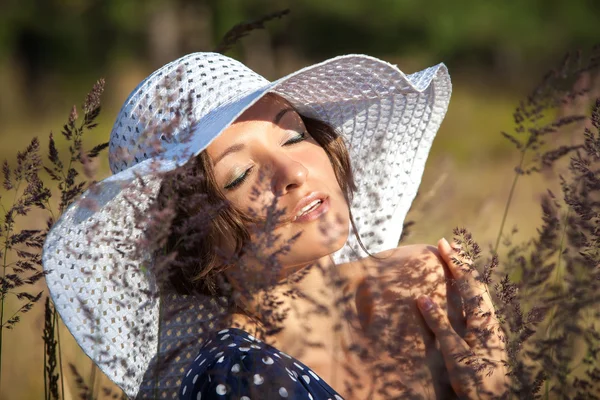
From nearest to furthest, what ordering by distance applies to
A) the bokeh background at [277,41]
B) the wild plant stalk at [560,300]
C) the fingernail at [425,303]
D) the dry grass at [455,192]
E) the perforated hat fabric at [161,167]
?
the wild plant stalk at [560,300] < the perforated hat fabric at [161,167] < the fingernail at [425,303] < the dry grass at [455,192] < the bokeh background at [277,41]

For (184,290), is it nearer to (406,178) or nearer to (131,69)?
(406,178)

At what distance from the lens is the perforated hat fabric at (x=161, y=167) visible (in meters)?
1.99

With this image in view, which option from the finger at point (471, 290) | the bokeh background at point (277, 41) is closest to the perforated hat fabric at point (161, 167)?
the finger at point (471, 290)

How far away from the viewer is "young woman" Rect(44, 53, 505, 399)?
1.96 m

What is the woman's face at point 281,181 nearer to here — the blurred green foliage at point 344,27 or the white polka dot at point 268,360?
the white polka dot at point 268,360

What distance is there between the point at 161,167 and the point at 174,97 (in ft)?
1.26

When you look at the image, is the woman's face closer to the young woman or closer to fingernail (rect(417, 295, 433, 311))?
the young woman

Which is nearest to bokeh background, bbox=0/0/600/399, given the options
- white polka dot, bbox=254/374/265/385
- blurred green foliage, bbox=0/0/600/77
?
blurred green foliage, bbox=0/0/600/77

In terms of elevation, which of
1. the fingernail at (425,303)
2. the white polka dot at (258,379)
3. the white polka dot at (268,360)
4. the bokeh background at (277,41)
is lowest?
the bokeh background at (277,41)

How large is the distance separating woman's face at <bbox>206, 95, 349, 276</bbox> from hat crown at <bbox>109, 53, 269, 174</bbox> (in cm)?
9

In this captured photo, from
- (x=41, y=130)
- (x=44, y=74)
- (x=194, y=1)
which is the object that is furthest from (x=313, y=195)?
(x=44, y=74)

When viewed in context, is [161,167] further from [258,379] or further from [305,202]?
[258,379]

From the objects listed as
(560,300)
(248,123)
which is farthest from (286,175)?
(560,300)

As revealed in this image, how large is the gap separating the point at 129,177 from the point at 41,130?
12512 mm
